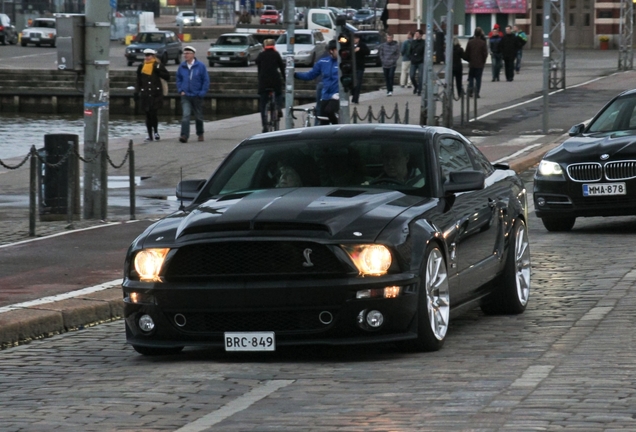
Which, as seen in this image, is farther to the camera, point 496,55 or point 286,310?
point 496,55

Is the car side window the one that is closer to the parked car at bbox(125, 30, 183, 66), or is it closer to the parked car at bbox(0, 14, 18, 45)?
the parked car at bbox(125, 30, 183, 66)

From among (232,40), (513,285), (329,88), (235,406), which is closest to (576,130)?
(513,285)

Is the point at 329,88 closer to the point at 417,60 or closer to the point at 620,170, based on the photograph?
the point at 620,170

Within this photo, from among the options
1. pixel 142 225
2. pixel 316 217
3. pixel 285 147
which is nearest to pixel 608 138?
pixel 142 225

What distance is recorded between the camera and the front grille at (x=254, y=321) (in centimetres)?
815

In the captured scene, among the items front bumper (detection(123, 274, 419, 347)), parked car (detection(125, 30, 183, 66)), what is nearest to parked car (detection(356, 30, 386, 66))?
parked car (detection(125, 30, 183, 66))

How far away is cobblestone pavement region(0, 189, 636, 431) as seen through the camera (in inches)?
262

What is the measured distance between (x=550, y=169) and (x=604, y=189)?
0.75m

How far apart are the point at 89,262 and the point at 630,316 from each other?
561 centimetres

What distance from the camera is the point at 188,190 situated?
952cm

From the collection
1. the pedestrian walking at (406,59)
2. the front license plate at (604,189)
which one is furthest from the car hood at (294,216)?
the pedestrian walking at (406,59)

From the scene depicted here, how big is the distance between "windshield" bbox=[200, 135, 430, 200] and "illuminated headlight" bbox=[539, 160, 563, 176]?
6.59 meters

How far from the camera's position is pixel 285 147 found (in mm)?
9516

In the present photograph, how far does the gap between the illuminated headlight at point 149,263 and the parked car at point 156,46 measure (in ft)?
180
